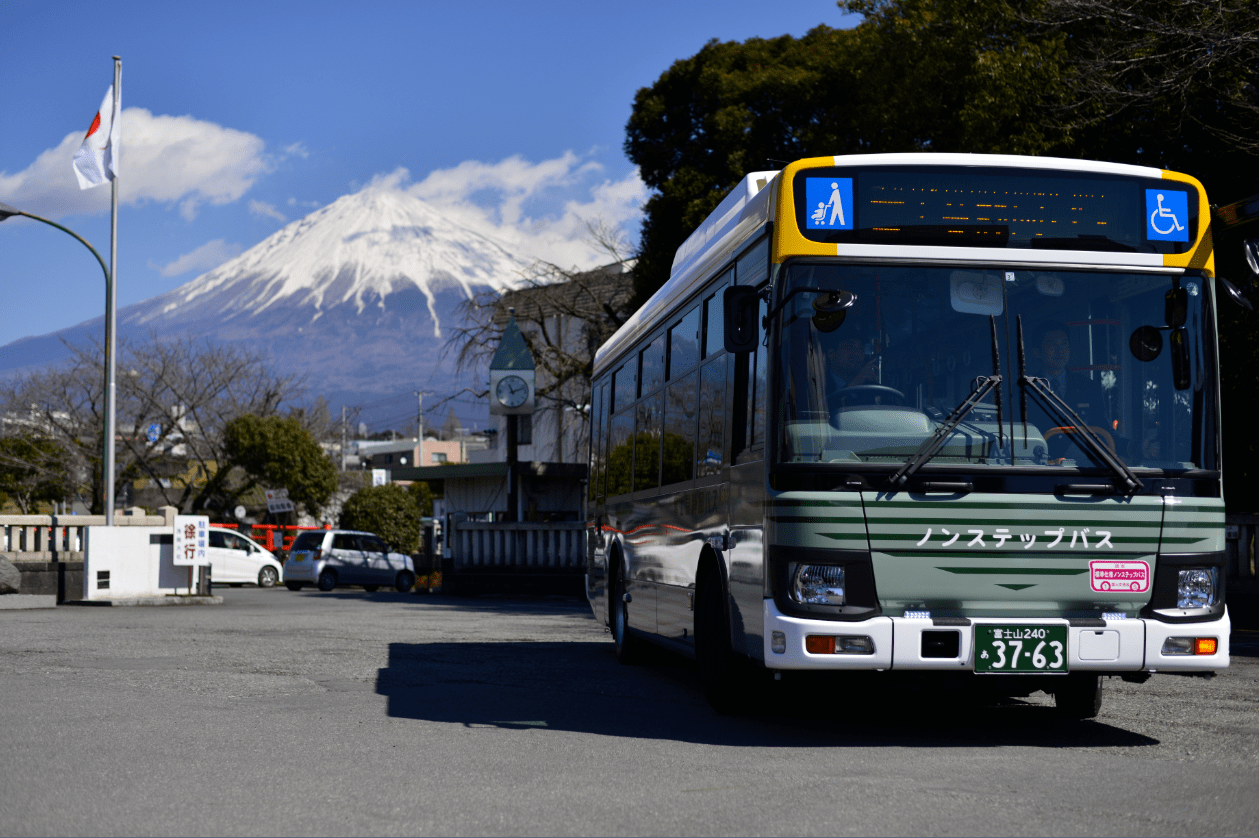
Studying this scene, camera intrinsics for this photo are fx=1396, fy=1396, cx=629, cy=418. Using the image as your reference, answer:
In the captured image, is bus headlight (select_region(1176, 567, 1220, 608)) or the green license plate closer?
the green license plate

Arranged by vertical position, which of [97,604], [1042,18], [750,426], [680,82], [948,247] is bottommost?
[97,604]

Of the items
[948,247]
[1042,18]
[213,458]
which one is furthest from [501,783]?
[213,458]

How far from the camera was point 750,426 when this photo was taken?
784 centimetres

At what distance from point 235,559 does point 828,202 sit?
32773mm

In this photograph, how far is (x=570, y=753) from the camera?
7.22m

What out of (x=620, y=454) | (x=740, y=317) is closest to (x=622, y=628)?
(x=620, y=454)

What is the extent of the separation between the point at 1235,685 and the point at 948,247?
16.2 feet

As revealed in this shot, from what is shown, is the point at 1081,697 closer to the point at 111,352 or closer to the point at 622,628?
the point at 622,628

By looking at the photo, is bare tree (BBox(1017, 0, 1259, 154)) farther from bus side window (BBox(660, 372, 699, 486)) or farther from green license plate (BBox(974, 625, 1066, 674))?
green license plate (BBox(974, 625, 1066, 674))

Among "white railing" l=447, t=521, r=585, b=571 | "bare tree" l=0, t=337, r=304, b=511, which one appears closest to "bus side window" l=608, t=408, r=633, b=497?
"white railing" l=447, t=521, r=585, b=571

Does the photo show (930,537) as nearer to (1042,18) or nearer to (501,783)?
(501,783)

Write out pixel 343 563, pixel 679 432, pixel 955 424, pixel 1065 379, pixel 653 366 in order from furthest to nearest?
pixel 343 563
pixel 653 366
pixel 679 432
pixel 1065 379
pixel 955 424

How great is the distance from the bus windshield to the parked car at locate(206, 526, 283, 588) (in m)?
32.0

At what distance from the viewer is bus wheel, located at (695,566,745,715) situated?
27.7ft
